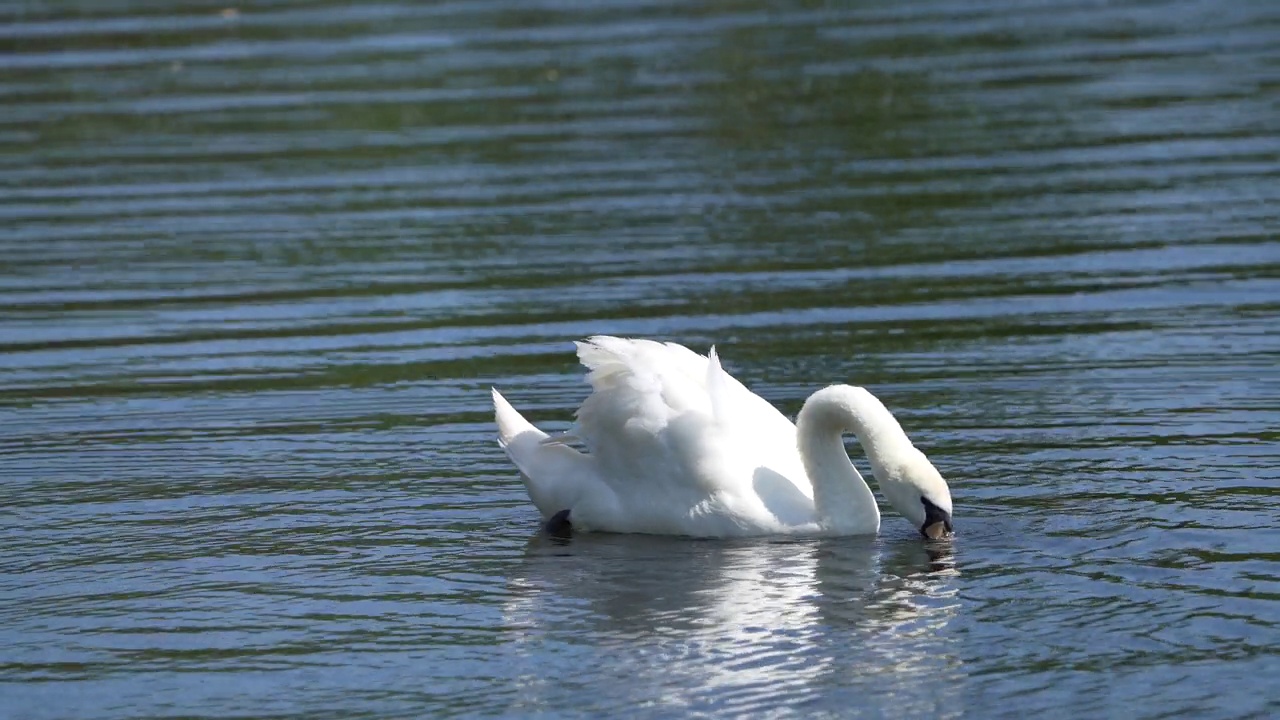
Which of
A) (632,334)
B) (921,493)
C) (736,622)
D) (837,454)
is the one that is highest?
(632,334)

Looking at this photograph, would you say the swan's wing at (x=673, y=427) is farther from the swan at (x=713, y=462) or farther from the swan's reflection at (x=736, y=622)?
the swan's reflection at (x=736, y=622)

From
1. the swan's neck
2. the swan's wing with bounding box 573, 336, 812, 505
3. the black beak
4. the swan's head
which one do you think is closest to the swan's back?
the swan's wing with bounding box 573, 336, 812, 505

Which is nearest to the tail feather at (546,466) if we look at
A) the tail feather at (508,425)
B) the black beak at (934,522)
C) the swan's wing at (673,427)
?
the tail feather at (508,425)

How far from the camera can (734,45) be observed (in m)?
27.5

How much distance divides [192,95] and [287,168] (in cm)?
520

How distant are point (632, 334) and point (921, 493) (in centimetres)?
469

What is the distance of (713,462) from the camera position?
10.0 m

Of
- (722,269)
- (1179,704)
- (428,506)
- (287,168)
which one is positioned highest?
(287,168)

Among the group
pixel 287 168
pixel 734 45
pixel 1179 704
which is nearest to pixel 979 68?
pixel 734 45

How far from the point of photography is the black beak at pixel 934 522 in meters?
9.73

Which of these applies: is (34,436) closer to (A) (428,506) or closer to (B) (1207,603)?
(A) (428,506)

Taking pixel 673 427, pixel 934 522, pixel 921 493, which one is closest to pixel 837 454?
pixel 921 493

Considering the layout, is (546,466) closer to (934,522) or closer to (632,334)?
(934,522)

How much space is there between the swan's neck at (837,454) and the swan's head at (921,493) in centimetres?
10
